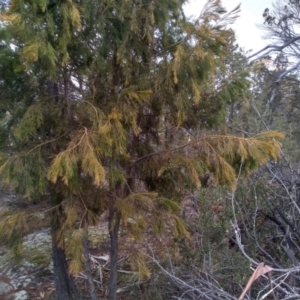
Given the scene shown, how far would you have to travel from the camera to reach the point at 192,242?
467 cm

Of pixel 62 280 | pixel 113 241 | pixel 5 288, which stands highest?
pixel 113 241

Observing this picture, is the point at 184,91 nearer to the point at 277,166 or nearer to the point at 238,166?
the point at 238,166

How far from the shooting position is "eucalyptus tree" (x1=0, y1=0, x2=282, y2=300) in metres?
3.43

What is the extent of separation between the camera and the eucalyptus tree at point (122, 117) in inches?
135

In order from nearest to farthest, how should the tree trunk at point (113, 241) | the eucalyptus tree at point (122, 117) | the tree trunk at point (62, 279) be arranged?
the eucalyptus tree at point (122, 117) → the tree trunk at point (113, 241) → the tree trunk at point (62, 279)

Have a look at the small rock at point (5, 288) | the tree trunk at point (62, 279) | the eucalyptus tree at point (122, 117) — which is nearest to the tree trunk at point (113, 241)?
the eucalyptus tree at point (122, 117)

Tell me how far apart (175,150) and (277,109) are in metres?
3.89

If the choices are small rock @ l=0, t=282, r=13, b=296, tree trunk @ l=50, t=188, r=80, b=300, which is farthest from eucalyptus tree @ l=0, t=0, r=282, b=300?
small rock @ l=0, t=282, r=13, b=296

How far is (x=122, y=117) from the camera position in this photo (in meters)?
3.57

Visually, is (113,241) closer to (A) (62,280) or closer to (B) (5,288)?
(A) (62,280)

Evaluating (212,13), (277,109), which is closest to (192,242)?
(212,13)

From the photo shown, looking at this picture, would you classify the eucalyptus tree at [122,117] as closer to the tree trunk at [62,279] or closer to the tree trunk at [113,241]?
the tree trunk at [113,241]

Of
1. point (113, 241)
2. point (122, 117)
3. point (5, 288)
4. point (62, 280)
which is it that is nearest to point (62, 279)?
point (62, 280)

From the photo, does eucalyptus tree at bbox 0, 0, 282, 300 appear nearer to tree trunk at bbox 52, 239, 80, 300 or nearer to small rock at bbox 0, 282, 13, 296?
tree trunk at bbox 52, 239, 80, 300
